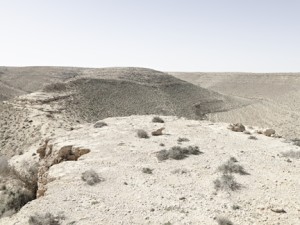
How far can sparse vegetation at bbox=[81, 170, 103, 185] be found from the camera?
12406mm

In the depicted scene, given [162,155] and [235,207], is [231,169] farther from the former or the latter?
[235,207]

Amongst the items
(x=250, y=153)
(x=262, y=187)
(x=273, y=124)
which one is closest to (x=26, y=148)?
(x=250, y=153)

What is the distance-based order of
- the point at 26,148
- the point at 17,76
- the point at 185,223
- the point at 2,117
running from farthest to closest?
the point at 17,76 → the point at 2,117 → the point at 26,148 → the point at 185,223

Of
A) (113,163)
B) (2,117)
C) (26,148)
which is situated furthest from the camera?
(2,117)

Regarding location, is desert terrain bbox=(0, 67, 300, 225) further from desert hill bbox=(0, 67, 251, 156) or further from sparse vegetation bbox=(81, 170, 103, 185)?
desert hill bbox=(0, 67, 251, 156)

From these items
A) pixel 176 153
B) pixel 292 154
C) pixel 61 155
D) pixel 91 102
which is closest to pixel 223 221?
pixel 176 153

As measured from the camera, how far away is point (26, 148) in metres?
28.2

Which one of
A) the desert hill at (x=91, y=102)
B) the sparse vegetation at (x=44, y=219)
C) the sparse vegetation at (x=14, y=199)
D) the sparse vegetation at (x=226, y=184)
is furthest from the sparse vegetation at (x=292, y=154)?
the desert hill at (x=91, y=102)

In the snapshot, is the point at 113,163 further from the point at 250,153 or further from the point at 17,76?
the point at 17,76

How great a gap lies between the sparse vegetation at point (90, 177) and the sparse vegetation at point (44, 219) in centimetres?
241

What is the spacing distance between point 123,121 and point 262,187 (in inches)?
484

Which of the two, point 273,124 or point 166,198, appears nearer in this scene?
point 166,198

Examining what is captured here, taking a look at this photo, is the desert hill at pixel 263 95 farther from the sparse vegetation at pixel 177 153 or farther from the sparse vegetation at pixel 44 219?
the sparse vegetation at pixel 44 219

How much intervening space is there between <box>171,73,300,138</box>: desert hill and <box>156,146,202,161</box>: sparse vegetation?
2572 cm
